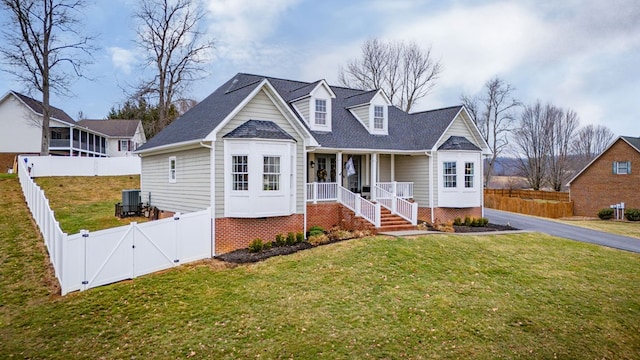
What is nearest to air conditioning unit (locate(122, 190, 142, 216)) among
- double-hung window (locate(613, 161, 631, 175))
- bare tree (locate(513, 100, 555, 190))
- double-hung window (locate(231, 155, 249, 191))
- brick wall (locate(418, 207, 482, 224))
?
double-hung window (locate(231, 155, 249, 191))

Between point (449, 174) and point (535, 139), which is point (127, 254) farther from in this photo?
point (535, 139)

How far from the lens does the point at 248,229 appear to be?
14.8 meters

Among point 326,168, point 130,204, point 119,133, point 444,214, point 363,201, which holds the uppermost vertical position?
point 119,133

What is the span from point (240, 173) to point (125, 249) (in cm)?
466

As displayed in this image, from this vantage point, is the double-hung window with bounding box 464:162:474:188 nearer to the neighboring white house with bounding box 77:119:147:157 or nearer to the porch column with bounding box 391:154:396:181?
the porch column with bounding box 391:154:396:181

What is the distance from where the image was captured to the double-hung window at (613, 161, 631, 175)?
31036 millimetres

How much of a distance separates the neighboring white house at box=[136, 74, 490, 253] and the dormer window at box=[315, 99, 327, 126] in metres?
0.05

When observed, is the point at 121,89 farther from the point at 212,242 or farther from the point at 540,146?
the point at 540,146

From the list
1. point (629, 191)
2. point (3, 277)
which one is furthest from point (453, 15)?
point (629, 191)

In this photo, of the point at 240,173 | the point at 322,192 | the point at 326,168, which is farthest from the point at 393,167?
the point at 240,173

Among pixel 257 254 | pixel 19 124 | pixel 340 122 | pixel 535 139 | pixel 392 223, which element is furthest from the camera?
pixel 535 139

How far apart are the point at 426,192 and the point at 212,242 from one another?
1154cm

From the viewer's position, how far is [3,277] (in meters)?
11.1

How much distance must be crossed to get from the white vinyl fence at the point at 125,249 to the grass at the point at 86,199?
4524mm
